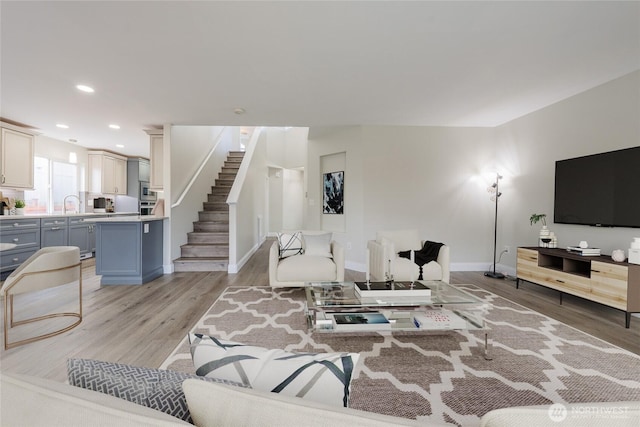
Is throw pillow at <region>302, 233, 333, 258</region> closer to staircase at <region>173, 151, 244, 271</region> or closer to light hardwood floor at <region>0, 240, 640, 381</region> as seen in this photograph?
light hardwood floor at <region>0, 240, 640, 381</region>

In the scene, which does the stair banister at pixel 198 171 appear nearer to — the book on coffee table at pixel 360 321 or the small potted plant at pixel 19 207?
the small potted plant at pixel 19 207

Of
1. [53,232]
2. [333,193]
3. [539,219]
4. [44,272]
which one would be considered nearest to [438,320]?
A: [539,219]

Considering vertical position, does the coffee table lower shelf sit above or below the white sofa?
below

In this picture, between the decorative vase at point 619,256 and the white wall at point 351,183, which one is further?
the white wall at point 351,183

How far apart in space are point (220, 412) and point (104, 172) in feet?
25.7

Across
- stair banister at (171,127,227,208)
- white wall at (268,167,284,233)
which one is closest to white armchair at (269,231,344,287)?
stair banister at (171,127,227,208)

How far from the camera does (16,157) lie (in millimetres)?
4488

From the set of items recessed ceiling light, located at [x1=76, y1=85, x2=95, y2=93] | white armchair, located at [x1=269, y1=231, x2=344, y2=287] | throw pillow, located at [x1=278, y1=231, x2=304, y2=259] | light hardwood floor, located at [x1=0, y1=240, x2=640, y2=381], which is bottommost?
light hardwood floor, located at [x1=0, y1=240, x2=640, y2=381]

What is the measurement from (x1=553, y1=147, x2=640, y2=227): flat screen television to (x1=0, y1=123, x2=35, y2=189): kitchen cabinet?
796cm

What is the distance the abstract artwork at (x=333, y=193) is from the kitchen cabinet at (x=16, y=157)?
5.13 m

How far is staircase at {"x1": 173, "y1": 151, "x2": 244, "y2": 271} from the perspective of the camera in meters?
4.63

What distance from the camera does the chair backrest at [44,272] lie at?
2186 millimetres

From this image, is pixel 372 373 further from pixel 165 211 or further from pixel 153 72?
pixel 165 211

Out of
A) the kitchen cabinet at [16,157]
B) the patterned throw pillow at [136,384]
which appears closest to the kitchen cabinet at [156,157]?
the kitchen cabinet at [16,157]
